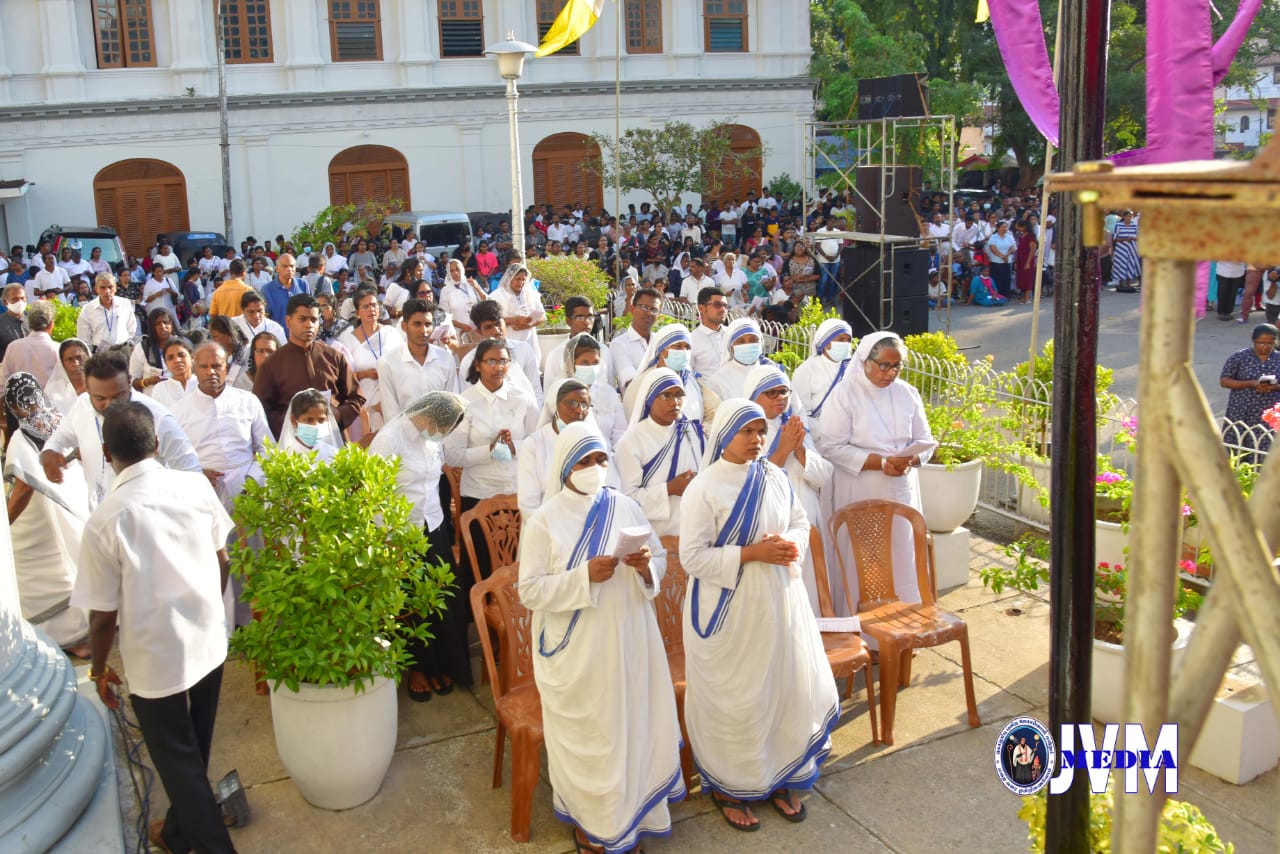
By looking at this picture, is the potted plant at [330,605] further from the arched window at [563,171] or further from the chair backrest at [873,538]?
the arched window at [563,171]

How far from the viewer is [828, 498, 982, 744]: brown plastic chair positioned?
5488 mm

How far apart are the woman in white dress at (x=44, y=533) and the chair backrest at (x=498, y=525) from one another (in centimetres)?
228

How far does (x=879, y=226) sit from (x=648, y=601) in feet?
40.7

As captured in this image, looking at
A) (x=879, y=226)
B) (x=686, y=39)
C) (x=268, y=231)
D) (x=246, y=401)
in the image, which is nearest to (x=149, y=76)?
(x=268, y=231)

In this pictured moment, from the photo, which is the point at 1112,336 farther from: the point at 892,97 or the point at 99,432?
the point at 99,432

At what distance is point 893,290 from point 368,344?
28.8 feet

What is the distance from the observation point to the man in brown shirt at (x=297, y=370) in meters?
7.39

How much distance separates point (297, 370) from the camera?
24.5ft

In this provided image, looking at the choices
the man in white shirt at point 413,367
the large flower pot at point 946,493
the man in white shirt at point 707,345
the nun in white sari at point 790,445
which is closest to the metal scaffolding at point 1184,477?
the nun in white sari at point 790,445

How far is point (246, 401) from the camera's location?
666 centimetres

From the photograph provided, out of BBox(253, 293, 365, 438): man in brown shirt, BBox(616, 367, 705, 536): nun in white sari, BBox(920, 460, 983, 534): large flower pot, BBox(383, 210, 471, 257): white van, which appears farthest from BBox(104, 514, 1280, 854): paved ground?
BBox(383, 210, 471, 257): white van

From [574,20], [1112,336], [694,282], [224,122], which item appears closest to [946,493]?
[574,20]

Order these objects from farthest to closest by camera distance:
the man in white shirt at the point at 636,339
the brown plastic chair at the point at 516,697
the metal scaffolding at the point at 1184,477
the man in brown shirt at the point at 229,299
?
the man in brown shirt at the point at 229,299 < the man in white shirt at the point at 636,339 < the brown plastic chair at the point at 516,697 < the metal scaffolding at the point at 1184,477

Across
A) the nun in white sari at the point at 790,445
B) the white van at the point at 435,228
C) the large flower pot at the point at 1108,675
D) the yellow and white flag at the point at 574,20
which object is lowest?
the large flower pot at the point at 1108,675
